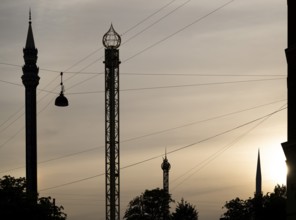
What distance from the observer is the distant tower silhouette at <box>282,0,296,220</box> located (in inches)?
1310

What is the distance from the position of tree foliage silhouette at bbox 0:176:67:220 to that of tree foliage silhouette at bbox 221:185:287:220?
24.4m

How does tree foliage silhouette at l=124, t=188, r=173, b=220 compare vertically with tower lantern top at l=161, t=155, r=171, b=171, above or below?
below

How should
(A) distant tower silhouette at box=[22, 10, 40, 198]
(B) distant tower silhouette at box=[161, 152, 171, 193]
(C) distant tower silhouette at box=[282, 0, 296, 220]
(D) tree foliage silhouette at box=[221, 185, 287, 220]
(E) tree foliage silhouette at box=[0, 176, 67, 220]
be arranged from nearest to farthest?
(C) distant tower silhouette at box=[282, 0, 296, 220]
(E) tree foliage silhouette at box=[0, 176, 67, 220]
(D) tree foliage silhouette at box=[221, 185, 287, 220]
(A) distant tower silhouette at box=[22, 10, 40, 198]
(B) distant tower silhouette at box=[161, 152, 171, 193]

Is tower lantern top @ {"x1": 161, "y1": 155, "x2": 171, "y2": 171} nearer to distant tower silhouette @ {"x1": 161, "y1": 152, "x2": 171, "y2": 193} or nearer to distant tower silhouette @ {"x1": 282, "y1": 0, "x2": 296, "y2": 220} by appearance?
distant tower silhouette @ {"x1": 161, "y1": 152, "x2": 171, "y2": 193}

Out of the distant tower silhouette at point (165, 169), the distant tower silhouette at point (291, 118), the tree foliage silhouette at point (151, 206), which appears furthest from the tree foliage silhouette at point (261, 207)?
the distant tower silhouette at point (291, 118)

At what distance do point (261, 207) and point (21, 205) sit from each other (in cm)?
3299

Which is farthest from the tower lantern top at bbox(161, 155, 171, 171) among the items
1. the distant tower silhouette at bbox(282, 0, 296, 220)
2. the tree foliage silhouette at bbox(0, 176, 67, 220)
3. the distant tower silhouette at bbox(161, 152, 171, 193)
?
the distant tower silhouette at bbox(282, 0, 296, 220)

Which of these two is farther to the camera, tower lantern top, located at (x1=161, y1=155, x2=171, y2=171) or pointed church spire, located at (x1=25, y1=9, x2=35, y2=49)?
tower lantern top, located at (x1=161, y1=155, x2=171, y2=171)

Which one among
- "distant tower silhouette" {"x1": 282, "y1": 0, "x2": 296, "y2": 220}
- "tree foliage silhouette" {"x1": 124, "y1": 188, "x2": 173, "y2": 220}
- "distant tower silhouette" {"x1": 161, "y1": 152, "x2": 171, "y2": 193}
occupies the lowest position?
"distant tower silhouette" {"x1": 282, "y1": 0, "x2": 296, "y2": 220}

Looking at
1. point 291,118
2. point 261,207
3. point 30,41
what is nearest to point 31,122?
point 30,41

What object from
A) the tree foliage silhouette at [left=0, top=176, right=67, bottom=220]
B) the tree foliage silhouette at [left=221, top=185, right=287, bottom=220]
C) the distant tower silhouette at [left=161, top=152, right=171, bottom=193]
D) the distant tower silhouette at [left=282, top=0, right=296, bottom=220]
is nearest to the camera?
the distant tower silhouette at [left=282, top=0, right=296, bottom=220]

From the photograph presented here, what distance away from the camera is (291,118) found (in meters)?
33.9

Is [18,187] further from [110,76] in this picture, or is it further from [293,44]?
[293,44]

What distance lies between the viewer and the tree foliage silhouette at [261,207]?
10631 cm
